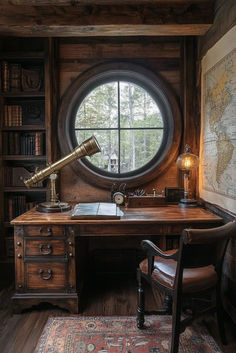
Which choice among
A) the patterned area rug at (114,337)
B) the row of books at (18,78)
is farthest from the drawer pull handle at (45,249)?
the row of books at (18,78)

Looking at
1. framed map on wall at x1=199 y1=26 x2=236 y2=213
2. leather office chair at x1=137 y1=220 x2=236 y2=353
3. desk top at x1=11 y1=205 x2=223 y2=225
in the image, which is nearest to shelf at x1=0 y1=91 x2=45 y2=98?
desk top at x1=11 y1=205 x2=223 y2=225

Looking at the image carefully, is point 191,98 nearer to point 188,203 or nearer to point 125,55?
point 125,55

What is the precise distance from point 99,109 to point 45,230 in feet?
4.93

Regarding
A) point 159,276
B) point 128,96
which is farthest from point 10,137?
point 159,276

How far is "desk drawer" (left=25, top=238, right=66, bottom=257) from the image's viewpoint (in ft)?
7.22

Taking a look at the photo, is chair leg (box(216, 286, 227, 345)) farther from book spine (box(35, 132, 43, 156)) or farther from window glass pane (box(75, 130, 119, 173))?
book spine (box(35, 132, 43, 156))

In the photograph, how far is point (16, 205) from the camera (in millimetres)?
2883

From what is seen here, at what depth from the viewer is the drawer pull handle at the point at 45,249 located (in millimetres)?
2197

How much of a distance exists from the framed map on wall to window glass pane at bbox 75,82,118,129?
0.96m

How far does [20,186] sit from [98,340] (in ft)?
5.59

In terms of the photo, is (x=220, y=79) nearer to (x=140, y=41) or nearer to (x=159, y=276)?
(x=140, y=41)

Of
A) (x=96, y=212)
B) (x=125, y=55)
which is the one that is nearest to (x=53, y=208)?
(x=96, y=212)

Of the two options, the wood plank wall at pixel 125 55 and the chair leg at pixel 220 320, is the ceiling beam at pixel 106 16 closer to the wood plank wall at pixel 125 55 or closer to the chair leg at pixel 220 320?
the wood plank wall at pixel 125 55

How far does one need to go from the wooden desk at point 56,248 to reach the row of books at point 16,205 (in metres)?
0.71
